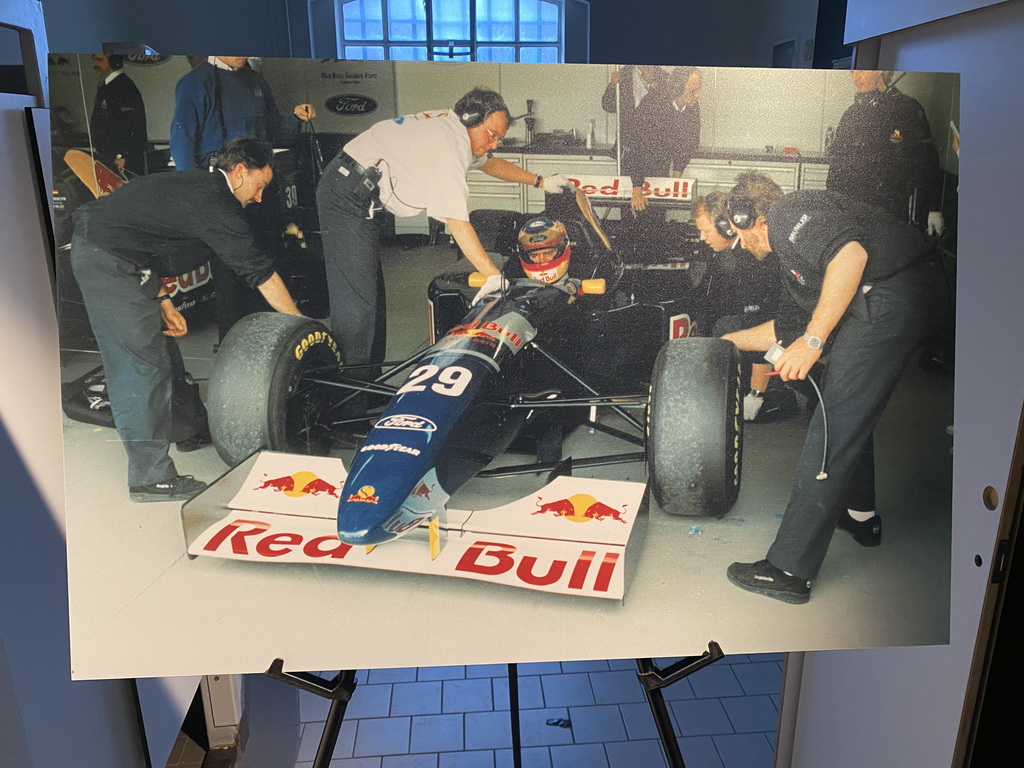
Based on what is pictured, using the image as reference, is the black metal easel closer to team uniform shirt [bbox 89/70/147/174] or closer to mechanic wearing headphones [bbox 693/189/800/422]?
mechanic wearing headphones [bbox 693/189/800/422]

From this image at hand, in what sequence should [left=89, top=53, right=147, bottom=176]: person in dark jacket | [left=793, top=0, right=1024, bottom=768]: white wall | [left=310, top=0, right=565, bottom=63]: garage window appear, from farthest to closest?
[left=310, top=0, right=565, bottom=63]: garage window < [left=793, top=0, right=1024, bottom=768]: white wall < [left=89, top=53, right=147, bottom=176]: person in dark jacket

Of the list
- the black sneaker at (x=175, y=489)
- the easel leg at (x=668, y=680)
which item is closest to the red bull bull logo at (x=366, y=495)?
the black sneaker at (x=175, y=489)

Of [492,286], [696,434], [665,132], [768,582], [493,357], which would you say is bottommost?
[768,582]

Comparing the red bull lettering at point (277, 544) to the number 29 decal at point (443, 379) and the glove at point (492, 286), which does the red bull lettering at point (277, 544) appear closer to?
the number 29 decal at point (443, 379)

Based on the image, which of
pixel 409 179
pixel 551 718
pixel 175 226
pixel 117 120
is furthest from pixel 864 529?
pixel 551 718

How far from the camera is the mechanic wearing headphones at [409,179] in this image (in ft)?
3.35

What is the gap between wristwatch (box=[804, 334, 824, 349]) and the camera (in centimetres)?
110

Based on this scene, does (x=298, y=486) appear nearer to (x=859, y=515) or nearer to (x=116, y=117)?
(x=116, y=117)

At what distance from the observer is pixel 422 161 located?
1038mm

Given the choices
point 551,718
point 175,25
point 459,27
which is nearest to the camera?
point 551,718

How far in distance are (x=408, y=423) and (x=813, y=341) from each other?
640 millimetres

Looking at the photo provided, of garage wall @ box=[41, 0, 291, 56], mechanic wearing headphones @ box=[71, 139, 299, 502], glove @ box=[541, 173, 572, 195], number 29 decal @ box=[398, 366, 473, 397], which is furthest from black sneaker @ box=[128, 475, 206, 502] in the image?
garage wall @ box=[41, 0, 291, 56]

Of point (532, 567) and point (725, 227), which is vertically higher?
point (725, 227)

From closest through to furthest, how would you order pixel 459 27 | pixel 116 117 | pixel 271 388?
pixel 116 117, pixel 271 388, pixel 459 27
